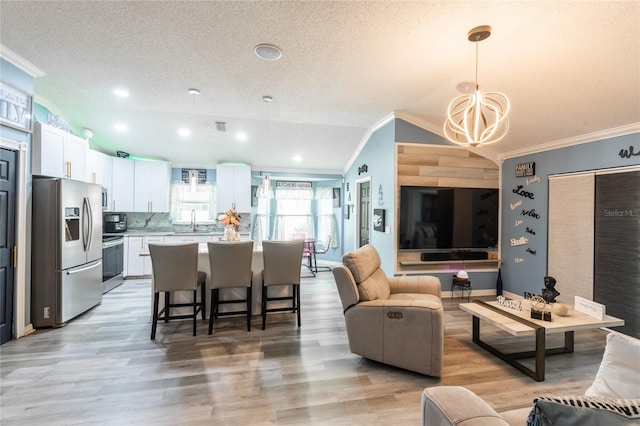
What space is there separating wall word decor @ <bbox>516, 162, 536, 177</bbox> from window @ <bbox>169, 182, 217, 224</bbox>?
596 cm

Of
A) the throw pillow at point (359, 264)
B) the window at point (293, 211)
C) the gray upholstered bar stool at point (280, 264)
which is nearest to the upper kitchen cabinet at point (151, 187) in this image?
the window at point (293, 211)

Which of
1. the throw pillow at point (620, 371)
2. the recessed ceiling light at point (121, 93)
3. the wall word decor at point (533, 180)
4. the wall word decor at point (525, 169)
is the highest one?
the recessed ceiling light at point (121, 93)

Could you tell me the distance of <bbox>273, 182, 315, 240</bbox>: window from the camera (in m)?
7.25

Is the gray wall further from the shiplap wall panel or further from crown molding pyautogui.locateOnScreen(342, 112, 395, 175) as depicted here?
crown molding pyautogui.locateOnScreen(342, 112, 395, 175)

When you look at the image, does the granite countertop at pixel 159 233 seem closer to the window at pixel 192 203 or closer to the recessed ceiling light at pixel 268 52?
the window at pixel 192 203

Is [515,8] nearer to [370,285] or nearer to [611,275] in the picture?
[370,285]

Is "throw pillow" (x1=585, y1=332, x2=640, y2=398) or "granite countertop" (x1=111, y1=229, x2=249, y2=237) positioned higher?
"granite countertop" (x1=111, y1=229, x2=249, y2=237)

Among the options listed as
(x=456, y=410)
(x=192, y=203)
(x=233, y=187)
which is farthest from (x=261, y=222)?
(x=456, y=410)

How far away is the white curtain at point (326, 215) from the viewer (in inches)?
287

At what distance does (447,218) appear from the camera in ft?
14.5

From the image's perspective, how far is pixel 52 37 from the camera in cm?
252

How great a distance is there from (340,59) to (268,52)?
27.8 inches

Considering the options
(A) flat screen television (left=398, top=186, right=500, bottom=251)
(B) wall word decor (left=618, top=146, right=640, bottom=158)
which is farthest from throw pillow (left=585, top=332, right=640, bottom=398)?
(B) wall word decor (left=618, top=146, right=640, bottom=158)

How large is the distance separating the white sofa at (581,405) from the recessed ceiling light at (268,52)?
284 centimetres
